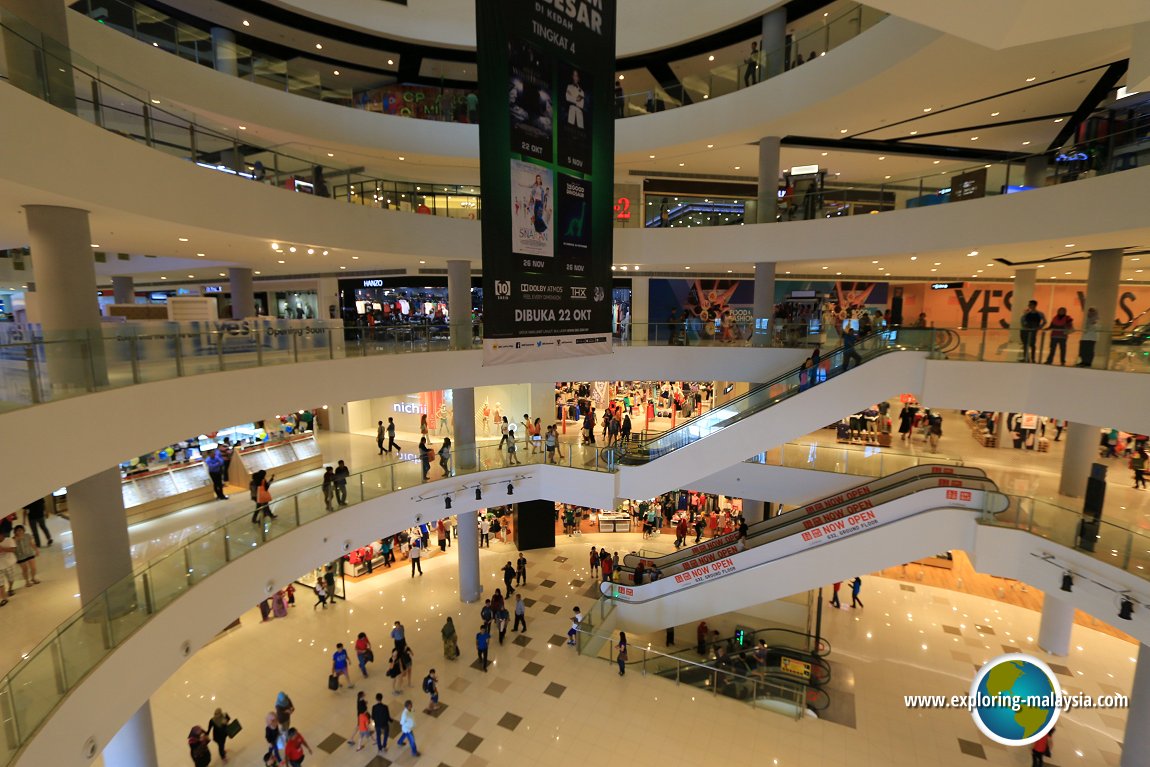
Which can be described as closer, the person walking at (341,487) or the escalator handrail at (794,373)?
the person walking at (341,487)

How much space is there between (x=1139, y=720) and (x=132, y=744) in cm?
1519

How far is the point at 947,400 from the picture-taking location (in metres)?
10.4

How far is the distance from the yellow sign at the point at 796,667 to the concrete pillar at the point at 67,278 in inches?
498

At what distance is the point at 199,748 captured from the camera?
835 centimetres

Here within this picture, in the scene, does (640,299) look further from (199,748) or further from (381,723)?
(199,748)

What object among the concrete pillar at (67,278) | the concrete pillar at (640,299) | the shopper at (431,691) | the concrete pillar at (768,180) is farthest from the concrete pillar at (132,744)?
the concrete pillar at (640,299)

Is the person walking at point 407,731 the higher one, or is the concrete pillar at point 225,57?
the concrete pillar at point 225,57

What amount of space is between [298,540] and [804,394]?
990 centimetres

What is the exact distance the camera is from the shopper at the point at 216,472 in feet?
38.1

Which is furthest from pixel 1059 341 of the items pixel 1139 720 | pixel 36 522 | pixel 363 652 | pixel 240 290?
pixel 36 522

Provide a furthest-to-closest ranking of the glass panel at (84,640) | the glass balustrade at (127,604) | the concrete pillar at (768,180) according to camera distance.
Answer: the concrete pillar at (768,180) < the glass panel at (84,640) < the glass balustrade at (127,604)

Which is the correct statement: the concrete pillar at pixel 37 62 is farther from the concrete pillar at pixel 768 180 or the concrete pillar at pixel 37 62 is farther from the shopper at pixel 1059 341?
the shopper at pixel 1059 341

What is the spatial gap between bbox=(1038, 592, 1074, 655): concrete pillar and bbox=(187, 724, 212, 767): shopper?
53.9ft

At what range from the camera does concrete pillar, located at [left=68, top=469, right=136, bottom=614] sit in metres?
6.42
